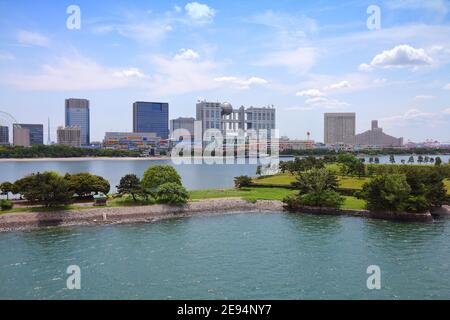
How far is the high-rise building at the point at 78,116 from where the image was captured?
5704 inches

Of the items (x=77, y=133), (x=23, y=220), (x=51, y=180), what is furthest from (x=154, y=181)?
(x=77, y=133)

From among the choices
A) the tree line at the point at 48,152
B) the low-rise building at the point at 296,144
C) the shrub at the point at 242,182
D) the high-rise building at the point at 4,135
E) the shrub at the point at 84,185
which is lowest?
the shrub at the point at 242,182

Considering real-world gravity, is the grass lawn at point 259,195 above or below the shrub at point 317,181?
below

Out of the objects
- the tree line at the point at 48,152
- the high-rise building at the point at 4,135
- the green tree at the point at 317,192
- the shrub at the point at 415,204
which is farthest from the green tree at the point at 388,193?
the high-rise building at the point at 4,135

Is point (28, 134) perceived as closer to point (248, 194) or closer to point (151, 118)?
point (151, 118)

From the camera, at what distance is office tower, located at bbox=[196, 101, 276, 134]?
104 metres

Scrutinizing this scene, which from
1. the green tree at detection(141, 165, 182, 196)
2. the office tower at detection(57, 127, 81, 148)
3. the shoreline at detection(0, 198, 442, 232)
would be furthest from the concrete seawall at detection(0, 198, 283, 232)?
the office tower at detection(57, 127, 81, 148)

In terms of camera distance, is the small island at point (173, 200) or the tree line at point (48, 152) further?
the tree line at point (48, 152)

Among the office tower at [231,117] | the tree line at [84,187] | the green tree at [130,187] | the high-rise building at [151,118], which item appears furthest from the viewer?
the high-rise building at [151,118]

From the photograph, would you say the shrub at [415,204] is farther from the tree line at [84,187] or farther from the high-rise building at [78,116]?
the high-rise building at [78,116]

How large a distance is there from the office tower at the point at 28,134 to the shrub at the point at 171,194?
110 metres

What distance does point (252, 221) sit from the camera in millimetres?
20406

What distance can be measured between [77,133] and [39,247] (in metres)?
119

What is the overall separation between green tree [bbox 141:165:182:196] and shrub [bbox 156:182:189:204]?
2.51ft
